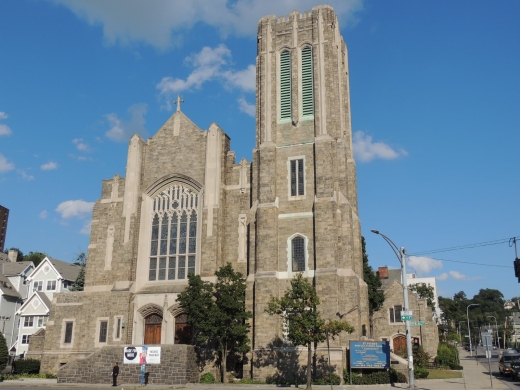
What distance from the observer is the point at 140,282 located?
3609 centimetres

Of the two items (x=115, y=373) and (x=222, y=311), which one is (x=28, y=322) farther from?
(x=222, y=311)

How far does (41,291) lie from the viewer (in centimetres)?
6259

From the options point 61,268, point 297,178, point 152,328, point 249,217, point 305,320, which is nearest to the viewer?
point 305,320

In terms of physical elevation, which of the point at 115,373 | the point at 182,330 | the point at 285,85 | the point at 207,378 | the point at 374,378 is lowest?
the point at 207,378

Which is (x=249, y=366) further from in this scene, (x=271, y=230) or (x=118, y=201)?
(x=118, y=201)

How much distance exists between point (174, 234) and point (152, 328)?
Result: 6323mm

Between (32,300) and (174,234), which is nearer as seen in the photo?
(174,234)

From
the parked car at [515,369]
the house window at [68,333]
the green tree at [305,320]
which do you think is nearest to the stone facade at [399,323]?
the parked car at [515,369]

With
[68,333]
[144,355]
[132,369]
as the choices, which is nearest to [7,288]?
[68,333]

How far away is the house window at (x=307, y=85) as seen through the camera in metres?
35.8

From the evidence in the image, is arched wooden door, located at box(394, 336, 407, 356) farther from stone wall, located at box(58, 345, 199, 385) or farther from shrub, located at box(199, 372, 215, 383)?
stone wall, located at box(58, 345, 199, 385)

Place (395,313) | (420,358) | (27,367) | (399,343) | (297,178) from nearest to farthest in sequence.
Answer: (297,178), (27,367), (420,358), (399,343), (395,313)

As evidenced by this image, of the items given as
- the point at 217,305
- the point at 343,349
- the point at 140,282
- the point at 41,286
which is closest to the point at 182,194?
the point at 140,282

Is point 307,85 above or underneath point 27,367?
above
